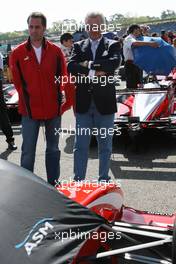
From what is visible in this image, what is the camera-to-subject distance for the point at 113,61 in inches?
165

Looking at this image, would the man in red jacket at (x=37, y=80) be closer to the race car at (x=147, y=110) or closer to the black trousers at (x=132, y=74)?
the race car at (x=147, y=110)

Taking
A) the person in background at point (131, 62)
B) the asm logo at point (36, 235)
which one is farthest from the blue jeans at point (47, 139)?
the person in background at point (131, 62)

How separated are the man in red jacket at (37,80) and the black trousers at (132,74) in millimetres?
4797

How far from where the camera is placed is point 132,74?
904cm

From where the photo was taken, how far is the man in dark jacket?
420 cm

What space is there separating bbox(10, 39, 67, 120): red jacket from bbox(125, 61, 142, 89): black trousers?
4.81 meters

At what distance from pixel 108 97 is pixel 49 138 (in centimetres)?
78

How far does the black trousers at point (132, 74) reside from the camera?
8.99m

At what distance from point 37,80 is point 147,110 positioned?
91.5 inches

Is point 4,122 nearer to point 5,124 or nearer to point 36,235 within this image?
point 5,124

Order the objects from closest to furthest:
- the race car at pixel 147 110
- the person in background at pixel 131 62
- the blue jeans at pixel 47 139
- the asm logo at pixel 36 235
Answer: the asm logo at pixel 36 235 → the blue jeans at pixel 47 139 → the race car at pixel 147 110 → the person in background at pixel 131 62

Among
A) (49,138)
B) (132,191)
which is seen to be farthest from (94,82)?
(132,191)

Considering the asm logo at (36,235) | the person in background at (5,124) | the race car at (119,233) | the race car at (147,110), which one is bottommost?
the person in background at (5,124)

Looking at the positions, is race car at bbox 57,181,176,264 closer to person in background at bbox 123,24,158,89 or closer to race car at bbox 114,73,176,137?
race car at bbox 114,73,176,137
